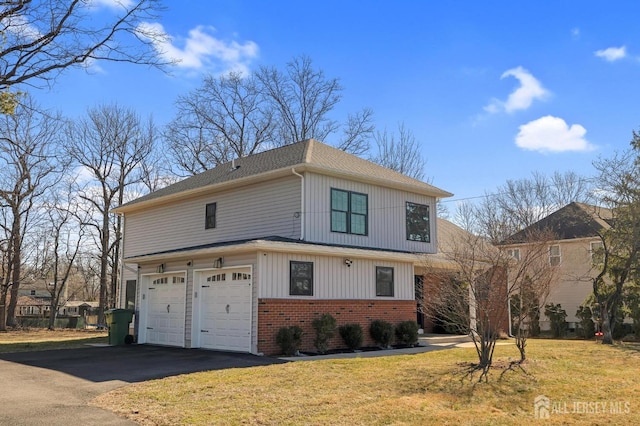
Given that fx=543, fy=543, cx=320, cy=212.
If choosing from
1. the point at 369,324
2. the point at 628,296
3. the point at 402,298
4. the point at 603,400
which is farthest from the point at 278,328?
the point at 628,296

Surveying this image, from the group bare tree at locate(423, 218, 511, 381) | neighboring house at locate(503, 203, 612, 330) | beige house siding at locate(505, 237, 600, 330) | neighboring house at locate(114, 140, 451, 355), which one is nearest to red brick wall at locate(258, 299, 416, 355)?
neighboring house at locate(114, 140, 451, 355)

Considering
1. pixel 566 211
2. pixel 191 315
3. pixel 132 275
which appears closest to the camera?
pixel 191 315

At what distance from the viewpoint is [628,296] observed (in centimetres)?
2105

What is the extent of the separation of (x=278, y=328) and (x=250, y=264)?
1844 millimetres

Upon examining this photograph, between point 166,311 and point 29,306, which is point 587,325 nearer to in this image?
point 166,311

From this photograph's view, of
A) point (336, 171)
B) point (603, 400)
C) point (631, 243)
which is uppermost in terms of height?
point (336, 171)

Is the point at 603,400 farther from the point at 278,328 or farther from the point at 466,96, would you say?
the point at 466,96

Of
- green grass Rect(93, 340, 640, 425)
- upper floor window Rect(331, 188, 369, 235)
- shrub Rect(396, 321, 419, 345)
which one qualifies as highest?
upper floor window Rect(331, 188, 369, 235)

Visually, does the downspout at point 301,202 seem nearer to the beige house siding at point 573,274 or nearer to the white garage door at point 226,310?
the white garage door at point 226,310

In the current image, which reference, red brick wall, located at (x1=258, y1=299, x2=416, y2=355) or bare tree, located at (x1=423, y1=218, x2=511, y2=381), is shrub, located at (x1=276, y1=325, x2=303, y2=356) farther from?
bare tree, located at (x1=423, y1=218, x2=511, y2=381)

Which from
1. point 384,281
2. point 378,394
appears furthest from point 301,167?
point 378,394

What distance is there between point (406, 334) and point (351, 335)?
2.25m

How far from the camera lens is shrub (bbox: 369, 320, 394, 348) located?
16.3 meters

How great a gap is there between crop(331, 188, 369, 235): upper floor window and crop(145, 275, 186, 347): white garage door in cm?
526
